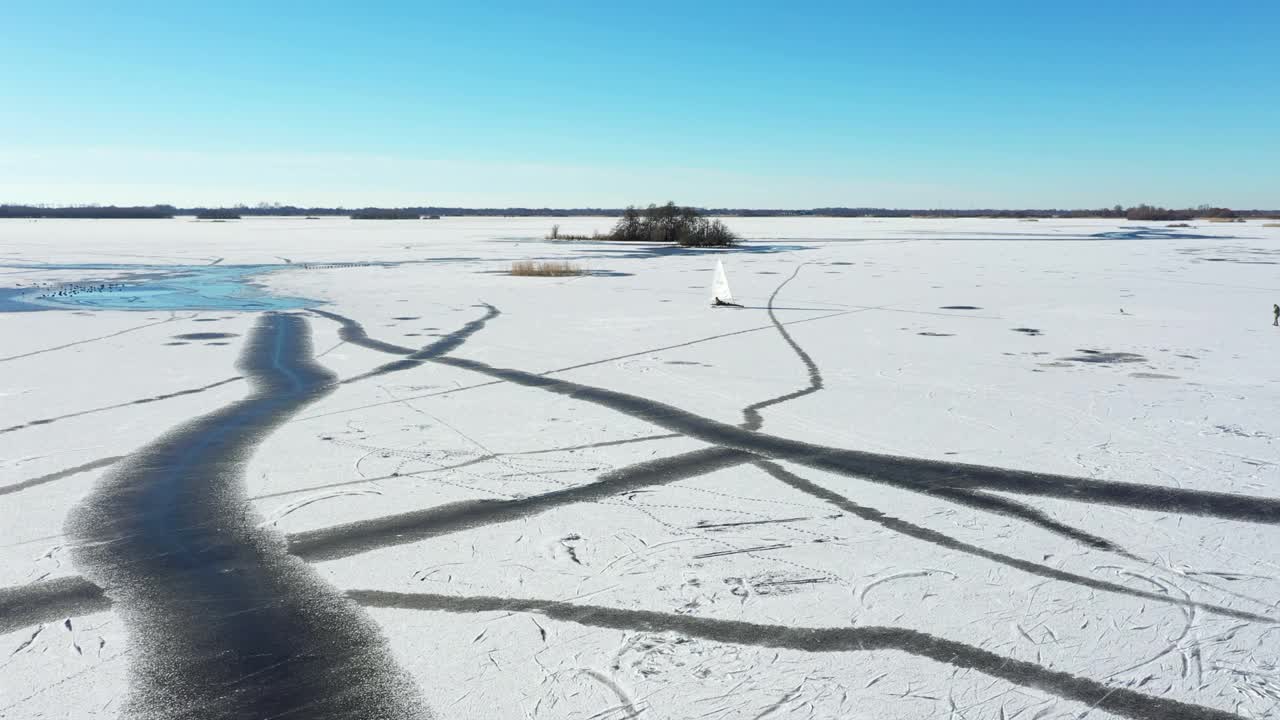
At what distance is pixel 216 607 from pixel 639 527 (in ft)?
6.32

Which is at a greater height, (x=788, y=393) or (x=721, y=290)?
(x=721, y=290)

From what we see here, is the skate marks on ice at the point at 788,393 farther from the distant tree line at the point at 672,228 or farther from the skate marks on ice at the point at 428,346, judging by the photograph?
the distant tree line at the point at 672,228

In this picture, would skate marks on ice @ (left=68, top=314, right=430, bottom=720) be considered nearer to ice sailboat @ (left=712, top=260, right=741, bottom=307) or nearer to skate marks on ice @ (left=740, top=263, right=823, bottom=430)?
skate marks on ice @ (left=740, top=263, right=823, bottom=430)

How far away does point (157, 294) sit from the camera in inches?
640

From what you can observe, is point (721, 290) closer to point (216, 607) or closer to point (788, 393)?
point (788, 393)

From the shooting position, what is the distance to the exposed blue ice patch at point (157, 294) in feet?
46.8

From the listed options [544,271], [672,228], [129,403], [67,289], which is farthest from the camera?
[672,228]

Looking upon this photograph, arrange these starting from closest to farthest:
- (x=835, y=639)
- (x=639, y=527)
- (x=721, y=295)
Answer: (x=835, y=639)
(x=639, y=527)
(x=721, y=295)

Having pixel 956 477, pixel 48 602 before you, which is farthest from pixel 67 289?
pixel 956 477

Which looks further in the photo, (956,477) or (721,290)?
(721,290)

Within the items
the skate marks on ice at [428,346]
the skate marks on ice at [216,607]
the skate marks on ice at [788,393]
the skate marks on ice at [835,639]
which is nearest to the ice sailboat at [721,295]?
the skate marks on ice at [788,393]

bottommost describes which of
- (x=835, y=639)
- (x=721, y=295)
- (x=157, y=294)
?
A: (x=835, y=639)

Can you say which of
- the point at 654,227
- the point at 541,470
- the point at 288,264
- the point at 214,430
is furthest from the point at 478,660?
the point at 654,227

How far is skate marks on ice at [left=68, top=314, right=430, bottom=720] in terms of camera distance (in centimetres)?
293
